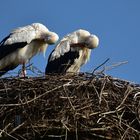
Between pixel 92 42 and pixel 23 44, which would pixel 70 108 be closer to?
pixel 23 44

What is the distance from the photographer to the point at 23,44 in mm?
11750

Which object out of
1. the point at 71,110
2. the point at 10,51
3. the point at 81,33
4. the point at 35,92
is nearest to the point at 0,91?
the point at 35,92

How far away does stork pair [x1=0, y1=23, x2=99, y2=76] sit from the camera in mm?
11719

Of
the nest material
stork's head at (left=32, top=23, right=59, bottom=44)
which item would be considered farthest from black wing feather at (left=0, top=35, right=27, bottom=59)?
the nest material

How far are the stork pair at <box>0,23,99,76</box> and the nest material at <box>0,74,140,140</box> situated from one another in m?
2.55

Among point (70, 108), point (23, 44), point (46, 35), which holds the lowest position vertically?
point (70, 108)

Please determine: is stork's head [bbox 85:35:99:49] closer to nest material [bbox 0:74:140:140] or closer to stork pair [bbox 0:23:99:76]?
stork pair [bbox 0:23:99:76]

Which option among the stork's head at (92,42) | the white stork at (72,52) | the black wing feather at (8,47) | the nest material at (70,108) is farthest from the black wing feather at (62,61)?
the nest material at (70,108)

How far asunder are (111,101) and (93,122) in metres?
0.47

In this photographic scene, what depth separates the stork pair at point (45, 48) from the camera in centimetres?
1172

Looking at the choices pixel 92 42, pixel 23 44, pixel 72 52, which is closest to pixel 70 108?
pixel 23 44

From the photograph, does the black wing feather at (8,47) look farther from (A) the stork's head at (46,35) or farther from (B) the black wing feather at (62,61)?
(B) the black wing feather at (62,61)

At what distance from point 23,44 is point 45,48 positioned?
47 centimetres

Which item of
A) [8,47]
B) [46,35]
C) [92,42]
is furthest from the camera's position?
[92,42]
